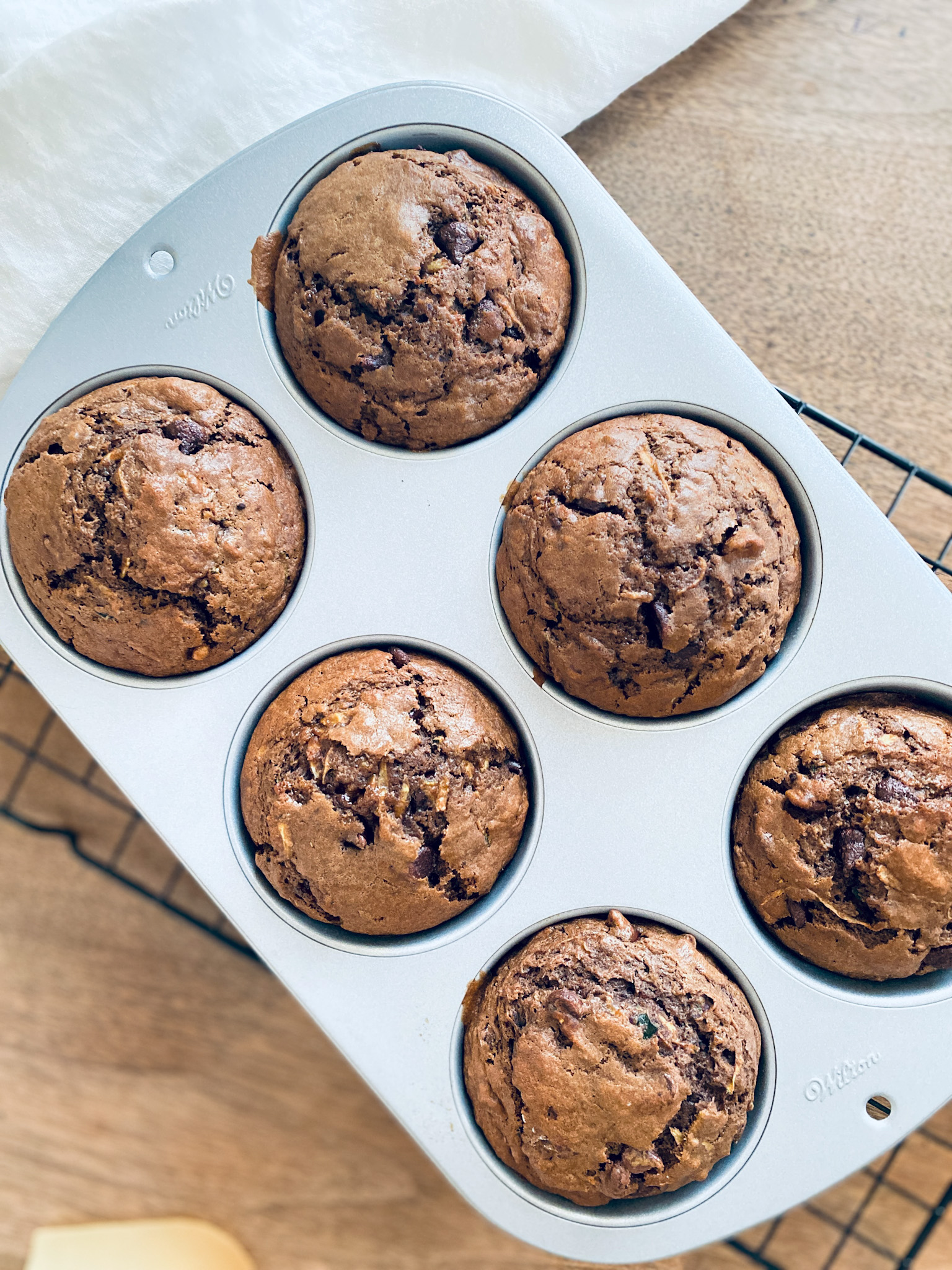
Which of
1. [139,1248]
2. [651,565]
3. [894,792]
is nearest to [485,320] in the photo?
[651,565]

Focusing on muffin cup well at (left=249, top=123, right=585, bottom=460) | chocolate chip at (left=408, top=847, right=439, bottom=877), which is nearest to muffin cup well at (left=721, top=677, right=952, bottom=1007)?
chocolate chip at (left=408, top=847, right=439, bottom=877)

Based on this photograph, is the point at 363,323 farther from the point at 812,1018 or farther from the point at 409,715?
the point at 812,1018

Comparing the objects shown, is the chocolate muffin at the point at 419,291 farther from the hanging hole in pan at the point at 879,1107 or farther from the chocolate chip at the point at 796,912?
the hanging hole in pan at the point at 879,1107

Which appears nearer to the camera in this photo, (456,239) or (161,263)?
(456,239)

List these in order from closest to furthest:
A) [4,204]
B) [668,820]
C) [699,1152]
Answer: [699,1152], [668,820], [4,204]

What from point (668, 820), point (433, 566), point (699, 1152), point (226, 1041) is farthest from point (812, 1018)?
point (226, 1041)

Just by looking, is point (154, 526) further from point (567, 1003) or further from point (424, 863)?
point (567, 1003)

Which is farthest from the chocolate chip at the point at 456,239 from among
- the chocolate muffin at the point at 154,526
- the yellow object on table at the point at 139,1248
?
the yellow object on table at the point at 139,1248
